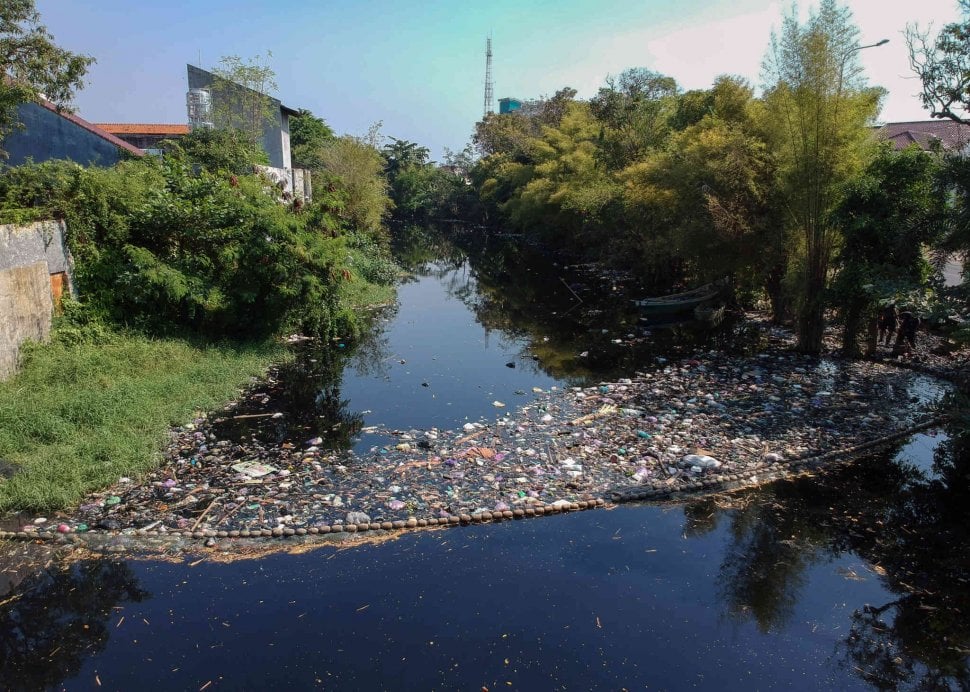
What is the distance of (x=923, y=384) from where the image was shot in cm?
939

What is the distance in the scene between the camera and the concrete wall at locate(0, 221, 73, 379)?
7.71 m

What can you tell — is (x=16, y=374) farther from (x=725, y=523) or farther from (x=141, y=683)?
(x=725, y=523)

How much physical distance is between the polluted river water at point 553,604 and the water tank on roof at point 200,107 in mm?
19671

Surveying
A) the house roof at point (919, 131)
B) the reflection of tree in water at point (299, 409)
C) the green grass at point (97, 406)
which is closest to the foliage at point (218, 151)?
the reflection of tree in water at point (299, 409)

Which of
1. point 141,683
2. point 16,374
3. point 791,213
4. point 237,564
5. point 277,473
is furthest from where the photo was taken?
point 791,213

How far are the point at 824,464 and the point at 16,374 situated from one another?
988 centimetres

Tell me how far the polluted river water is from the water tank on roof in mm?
19671

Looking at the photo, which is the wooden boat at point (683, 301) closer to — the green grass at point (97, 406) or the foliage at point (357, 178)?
the green grass at point (97, 406)

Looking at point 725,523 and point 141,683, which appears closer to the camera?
point 141,683

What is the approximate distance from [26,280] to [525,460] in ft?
22.7

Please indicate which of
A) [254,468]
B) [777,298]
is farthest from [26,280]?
[777,298]

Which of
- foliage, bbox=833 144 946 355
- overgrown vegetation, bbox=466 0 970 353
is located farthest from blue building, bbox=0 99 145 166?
foliage, bbox=833 144 946 355

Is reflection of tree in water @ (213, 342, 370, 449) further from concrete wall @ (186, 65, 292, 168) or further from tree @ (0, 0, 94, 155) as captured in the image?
concrete wall @ (186, 65, 292, 168)

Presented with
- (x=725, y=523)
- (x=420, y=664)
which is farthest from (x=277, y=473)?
(x=725, y=523)
